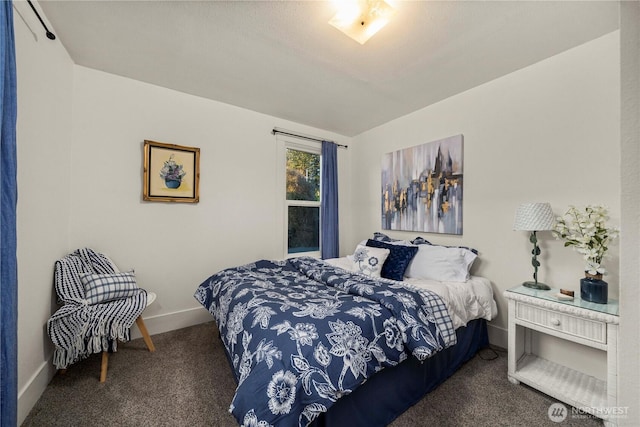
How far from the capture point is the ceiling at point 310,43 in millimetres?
1703

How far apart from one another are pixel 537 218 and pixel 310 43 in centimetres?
216

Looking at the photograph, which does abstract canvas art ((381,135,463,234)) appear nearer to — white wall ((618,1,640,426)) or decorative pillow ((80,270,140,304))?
white wall ((618,1,640,426))

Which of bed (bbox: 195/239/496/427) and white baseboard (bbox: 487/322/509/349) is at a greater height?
bed (bbox: 195/239/496/427)

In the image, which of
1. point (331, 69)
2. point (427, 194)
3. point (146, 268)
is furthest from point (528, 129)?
point (146, 268)

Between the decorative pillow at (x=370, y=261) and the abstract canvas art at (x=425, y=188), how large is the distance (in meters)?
0.74

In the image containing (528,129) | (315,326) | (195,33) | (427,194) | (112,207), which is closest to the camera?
(315,326)

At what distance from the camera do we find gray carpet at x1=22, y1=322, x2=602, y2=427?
1.58 m

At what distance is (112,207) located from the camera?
250cm

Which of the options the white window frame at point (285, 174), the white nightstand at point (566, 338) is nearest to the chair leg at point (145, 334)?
the white window frame at point (285, 174)

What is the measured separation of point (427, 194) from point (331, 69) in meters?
1.67

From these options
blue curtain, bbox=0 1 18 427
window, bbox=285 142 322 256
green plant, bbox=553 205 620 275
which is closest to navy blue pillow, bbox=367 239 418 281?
green plant, bbox=553 205 620 275

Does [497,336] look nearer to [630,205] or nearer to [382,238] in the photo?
[382,238]

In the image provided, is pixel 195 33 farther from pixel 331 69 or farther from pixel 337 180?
pixel 337 180

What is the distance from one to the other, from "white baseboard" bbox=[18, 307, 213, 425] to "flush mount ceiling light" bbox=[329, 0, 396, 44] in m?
2.95
